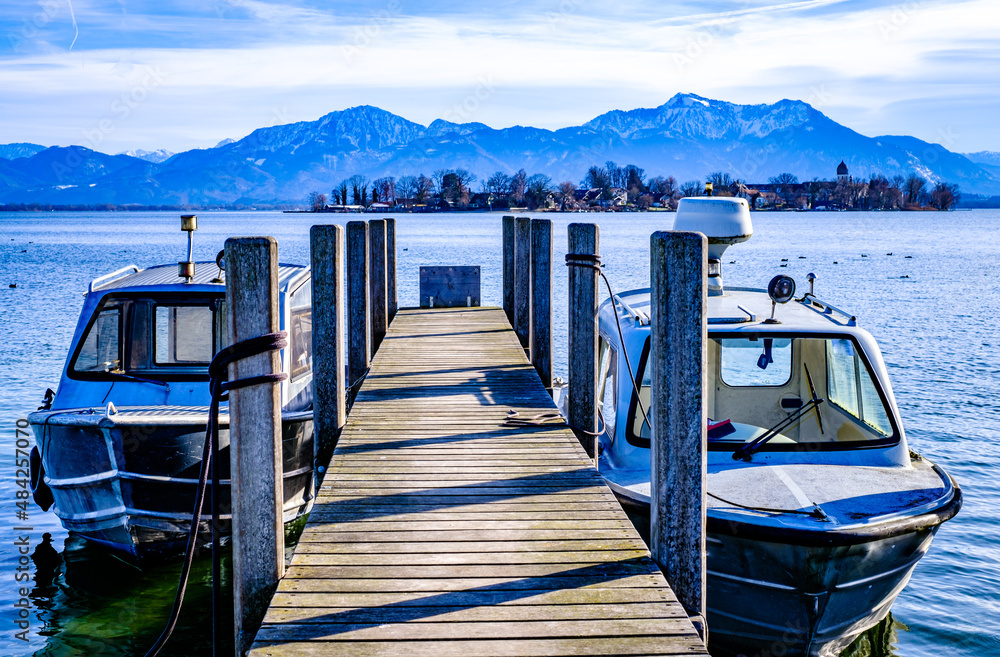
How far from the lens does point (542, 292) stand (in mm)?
9906

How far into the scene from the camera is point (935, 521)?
20.2ft

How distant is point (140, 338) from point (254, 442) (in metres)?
5.63

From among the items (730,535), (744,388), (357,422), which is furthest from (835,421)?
(357,422)

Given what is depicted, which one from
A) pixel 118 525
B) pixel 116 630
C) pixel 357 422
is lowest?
pixel 116 630

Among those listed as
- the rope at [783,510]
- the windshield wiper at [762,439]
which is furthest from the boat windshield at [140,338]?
the rope at [783,510]

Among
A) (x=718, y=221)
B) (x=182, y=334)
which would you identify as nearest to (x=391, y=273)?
(x=182, y=334)

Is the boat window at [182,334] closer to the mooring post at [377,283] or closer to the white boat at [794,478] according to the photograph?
the mooring post at [377,283]

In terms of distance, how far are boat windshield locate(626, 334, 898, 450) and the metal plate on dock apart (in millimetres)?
7756

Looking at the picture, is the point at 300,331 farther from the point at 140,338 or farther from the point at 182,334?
the point at 140,338

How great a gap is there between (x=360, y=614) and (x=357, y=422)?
359 centimetres

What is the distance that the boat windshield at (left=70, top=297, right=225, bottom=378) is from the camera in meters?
8.85

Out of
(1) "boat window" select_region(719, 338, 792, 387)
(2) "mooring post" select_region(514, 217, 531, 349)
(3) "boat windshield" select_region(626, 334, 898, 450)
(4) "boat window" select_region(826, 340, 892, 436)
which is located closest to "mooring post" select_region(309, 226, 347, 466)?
(3) "boat windshield" select_region(626, 334, 898, 450)

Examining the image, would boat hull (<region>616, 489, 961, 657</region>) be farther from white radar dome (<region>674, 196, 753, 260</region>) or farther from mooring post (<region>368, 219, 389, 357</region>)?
mooring post (<region>368, 219, 389, 357</region>)

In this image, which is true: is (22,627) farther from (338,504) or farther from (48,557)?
(338,504)
